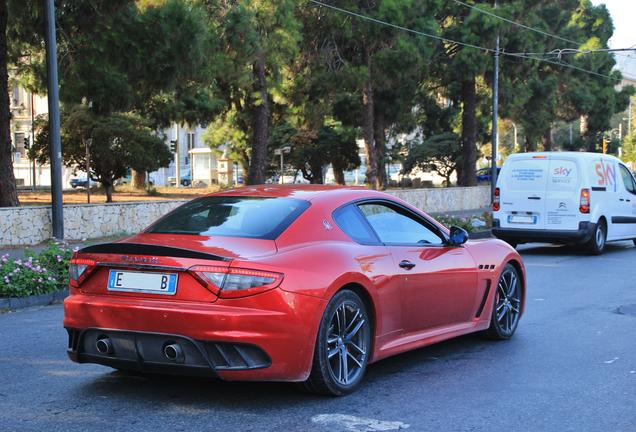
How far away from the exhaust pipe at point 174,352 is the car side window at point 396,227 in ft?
5.93

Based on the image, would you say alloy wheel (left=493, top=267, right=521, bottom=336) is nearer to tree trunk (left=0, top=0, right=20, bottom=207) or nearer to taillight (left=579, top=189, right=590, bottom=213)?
taillight (left=579, top=189, right=590, bottom=213)

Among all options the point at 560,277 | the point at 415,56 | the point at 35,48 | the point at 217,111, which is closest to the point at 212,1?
the point at 35,48

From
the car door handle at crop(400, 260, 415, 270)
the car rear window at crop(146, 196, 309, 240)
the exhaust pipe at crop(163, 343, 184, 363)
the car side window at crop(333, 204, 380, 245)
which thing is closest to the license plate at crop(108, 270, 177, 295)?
the exhaust pipe at crop(163, 343, 184, 363)

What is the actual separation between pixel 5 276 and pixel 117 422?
18.9ft

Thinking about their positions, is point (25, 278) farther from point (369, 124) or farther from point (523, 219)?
point (369, 124)

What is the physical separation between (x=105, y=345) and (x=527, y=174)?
12435mm

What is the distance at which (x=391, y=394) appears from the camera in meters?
5.77

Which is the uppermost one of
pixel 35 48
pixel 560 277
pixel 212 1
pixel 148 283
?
pixel 212 1

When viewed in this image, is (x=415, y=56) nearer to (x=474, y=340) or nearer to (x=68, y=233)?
(x=68, y=233)

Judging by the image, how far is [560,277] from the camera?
12.9 m

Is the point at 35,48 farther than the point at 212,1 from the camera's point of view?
No

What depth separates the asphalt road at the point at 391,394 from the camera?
5.07 m

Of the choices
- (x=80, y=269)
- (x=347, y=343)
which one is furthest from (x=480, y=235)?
(x=80, y=269)

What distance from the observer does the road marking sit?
4.93 meters
